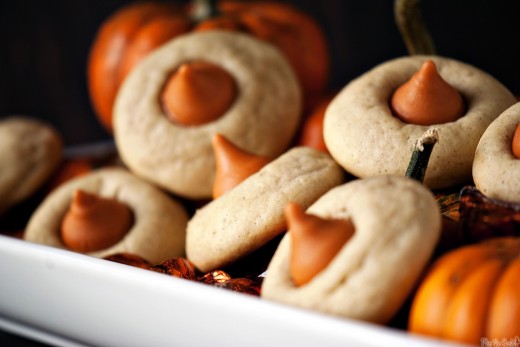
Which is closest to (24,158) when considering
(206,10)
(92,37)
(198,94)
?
(198,94)

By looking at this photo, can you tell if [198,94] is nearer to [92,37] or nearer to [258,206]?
[258,206]

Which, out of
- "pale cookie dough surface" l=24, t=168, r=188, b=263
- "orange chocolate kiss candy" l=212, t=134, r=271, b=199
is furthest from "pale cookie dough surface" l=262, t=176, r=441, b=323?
"pale cookie dough surface" l=24, t=168, r=188, b=263

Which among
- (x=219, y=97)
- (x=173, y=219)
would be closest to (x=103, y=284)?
(x=173, y=219)

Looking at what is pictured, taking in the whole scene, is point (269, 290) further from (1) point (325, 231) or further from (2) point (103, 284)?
(2) point (103, 284)

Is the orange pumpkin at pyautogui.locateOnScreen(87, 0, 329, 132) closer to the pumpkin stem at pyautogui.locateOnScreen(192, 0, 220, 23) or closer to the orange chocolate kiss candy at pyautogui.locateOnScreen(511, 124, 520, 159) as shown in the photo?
the pumpkin stem at pyautogui.locateOnScreen(192, 0, 220, 23)

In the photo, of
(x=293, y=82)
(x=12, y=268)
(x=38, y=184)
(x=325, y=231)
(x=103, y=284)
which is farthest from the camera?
(x=38, y=184)
